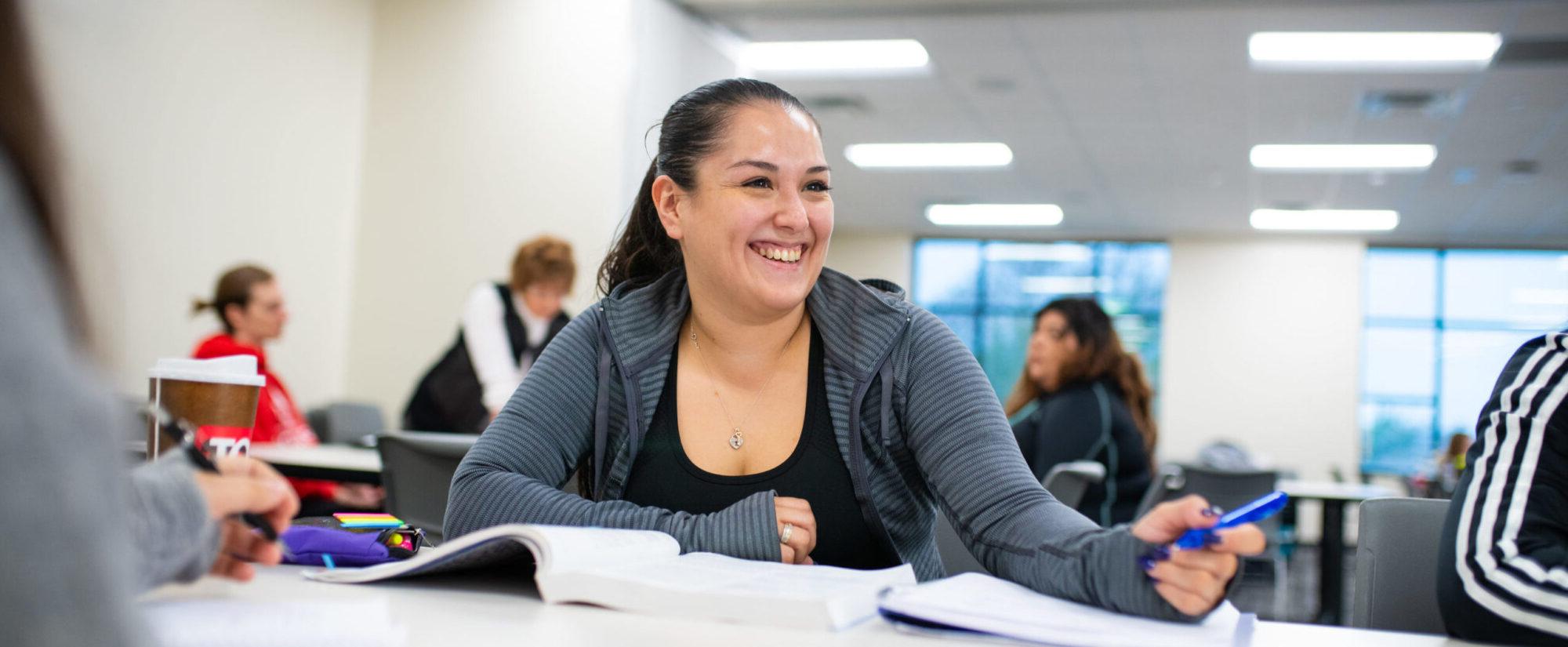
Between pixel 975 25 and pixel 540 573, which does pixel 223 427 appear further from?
pixel 975 25

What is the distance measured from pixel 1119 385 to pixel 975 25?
88.0 inches

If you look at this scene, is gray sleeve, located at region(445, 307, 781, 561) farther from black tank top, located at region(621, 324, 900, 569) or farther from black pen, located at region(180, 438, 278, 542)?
black pen, located at region(180, 438, 278, 542)

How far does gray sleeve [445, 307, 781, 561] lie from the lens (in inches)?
47.8

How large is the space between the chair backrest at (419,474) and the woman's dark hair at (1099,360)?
1.96m

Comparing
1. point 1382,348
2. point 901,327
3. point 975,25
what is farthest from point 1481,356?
point 901,327

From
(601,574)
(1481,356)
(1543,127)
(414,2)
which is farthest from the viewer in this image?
(1481,356)

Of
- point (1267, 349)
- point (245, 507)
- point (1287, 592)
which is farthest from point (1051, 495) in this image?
point (1267, 349)

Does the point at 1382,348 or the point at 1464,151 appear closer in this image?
the point at 1464,151

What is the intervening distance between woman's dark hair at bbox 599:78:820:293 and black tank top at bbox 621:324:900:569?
0.34 meters

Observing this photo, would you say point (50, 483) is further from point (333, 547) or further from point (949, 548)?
point (949, 548)

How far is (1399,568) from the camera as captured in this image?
1.42m

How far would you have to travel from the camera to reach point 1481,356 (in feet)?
37.0

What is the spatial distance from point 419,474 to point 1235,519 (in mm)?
1817

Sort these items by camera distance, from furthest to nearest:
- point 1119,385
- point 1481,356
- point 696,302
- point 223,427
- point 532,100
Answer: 1. point 1481,356
2. point 532,100
3. point 1119,385
4. point 696,302
5. point 223,427
